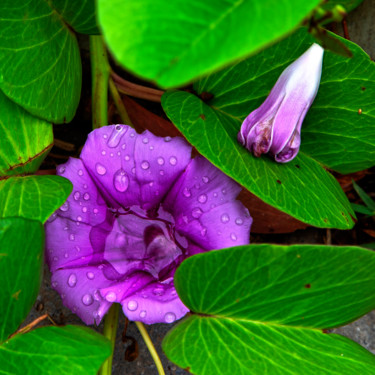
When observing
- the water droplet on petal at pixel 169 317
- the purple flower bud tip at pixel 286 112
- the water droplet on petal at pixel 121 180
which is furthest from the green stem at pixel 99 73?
the water droplet on petal at pixel 169 317

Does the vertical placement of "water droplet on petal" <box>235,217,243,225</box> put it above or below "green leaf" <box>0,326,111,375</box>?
above

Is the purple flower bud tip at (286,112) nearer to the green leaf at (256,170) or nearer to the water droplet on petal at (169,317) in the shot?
the green leaf at (256,170)

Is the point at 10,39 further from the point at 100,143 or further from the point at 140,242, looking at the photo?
the point at 140,242

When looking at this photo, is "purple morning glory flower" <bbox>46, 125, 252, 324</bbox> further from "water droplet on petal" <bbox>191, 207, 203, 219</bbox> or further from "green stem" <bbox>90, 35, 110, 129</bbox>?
"green stem" <bbox>90, 35, 110, 129</bbox>

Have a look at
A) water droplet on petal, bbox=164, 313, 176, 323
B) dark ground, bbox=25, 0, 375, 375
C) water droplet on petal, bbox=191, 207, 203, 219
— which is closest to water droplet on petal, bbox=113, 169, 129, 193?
water droplet on petal, bbox=191, 207, 203, 219

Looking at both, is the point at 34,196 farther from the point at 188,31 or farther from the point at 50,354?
the point at 188,31

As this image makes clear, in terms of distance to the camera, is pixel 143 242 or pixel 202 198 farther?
pixel 143 242

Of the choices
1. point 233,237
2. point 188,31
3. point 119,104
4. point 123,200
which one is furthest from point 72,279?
point 188,31
